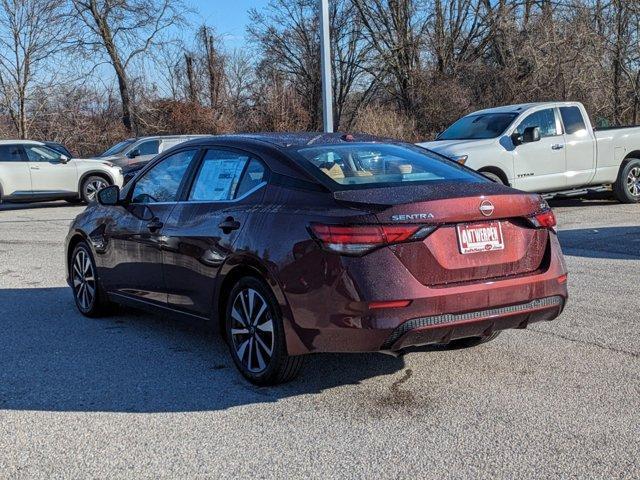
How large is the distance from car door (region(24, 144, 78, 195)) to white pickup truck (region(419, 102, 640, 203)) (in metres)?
9.93

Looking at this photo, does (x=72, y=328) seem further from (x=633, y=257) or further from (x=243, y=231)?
(x=633, y=257)

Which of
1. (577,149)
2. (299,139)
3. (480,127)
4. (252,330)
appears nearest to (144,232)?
(299,139)

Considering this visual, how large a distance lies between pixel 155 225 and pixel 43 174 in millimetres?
15014

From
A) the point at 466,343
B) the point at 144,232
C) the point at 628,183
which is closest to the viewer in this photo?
the point at 466,343

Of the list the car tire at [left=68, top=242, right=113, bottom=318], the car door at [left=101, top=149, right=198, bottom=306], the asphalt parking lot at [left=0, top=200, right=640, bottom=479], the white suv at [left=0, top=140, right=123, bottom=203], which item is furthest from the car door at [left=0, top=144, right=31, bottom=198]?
the car door at [left=101, top=149, right=198, bottom=306]

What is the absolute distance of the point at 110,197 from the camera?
666cm

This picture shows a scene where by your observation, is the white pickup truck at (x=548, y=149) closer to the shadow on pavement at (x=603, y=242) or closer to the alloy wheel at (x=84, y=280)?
the shadow on pavement at (x=603, y=242)

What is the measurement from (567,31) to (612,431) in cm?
2431

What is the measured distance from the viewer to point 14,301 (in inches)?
316

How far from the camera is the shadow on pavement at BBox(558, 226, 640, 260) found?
9.91 meters

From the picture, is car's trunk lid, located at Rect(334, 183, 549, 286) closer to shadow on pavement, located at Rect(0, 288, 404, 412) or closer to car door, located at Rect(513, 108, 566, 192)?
shadow on pavement, located at Rect(0, 288, 404, 412)

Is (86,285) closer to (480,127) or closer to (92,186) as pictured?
(480,127)

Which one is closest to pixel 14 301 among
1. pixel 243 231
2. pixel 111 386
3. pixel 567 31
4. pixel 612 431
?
pixel 111 386

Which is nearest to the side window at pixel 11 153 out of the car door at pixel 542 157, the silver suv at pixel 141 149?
the silver suv at pixel 141 149
